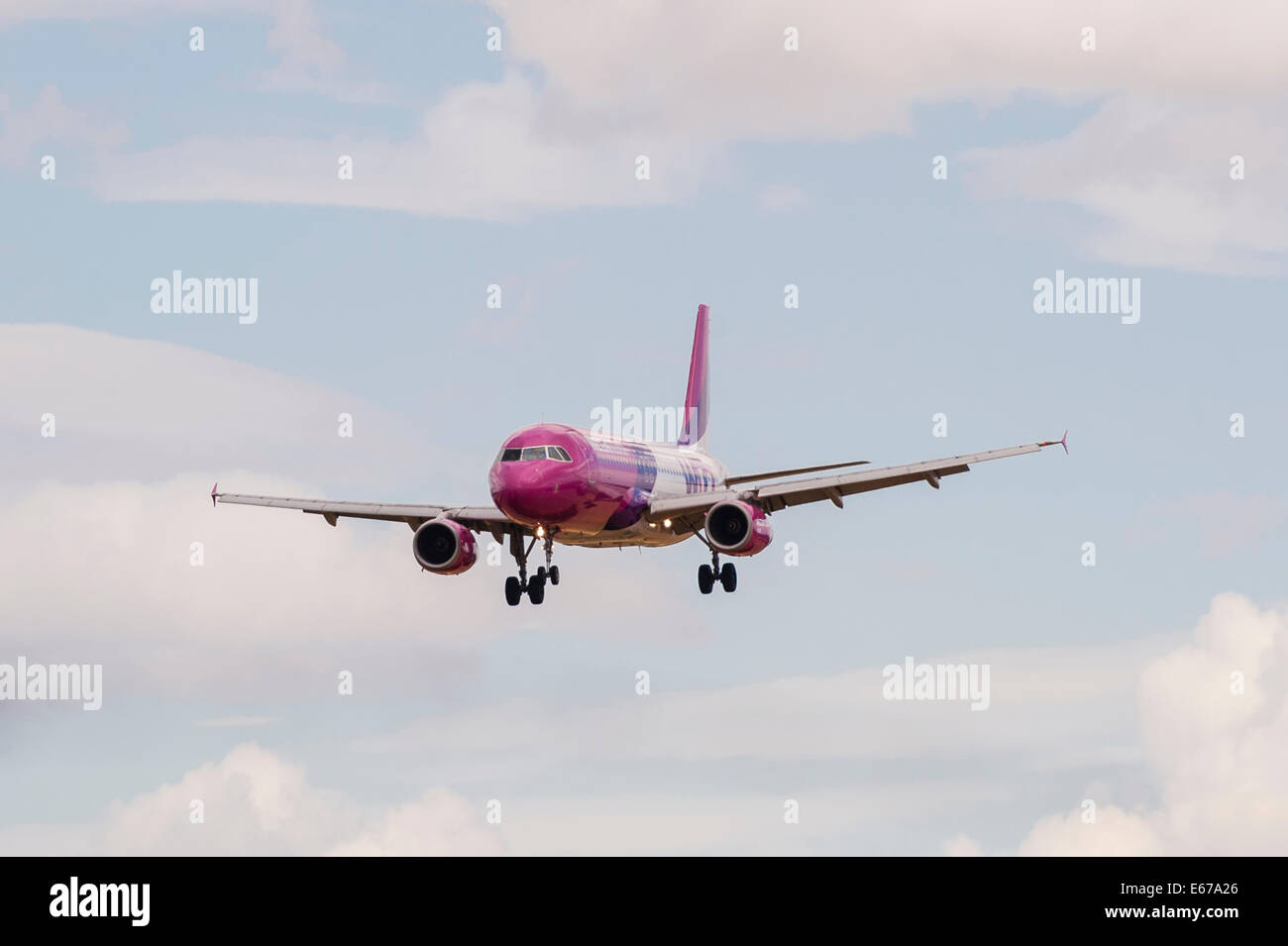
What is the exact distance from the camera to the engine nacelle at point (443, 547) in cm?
7994

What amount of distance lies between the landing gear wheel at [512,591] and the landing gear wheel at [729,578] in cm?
816

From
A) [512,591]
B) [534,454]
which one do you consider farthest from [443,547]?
[534,454]

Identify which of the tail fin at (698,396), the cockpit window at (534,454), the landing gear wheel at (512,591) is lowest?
the landing gear wheel at (512,591)

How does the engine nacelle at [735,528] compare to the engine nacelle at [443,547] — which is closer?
the engine nacelle at [735,528]

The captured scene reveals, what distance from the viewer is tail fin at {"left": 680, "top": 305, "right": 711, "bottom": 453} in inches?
3878

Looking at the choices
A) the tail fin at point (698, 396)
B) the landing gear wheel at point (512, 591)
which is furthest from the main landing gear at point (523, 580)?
the tail fin at point (698, 396)

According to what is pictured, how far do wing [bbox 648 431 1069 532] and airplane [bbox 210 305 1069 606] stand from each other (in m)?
0.04

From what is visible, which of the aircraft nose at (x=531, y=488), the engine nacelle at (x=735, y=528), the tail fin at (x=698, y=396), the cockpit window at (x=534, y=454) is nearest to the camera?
the aircraft nose at (x=531, y=488)

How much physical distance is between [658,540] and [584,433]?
7.37 m

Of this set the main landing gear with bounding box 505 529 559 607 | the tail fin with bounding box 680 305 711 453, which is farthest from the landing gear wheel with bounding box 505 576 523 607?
the tail fin with bounding box 680 305 711 453

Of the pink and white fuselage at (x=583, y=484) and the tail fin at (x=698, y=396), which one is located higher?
the tail fin at (x=698, y=396)

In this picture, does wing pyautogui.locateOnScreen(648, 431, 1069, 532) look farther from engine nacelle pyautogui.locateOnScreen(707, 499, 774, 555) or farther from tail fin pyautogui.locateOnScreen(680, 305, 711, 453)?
tail fin pyautogui.locateOnScreen(680, 305, 711, 453)

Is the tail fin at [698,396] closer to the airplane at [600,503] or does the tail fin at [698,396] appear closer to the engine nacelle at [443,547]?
the airplane at [600,503]

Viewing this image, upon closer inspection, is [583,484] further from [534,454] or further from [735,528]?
[735,528]
